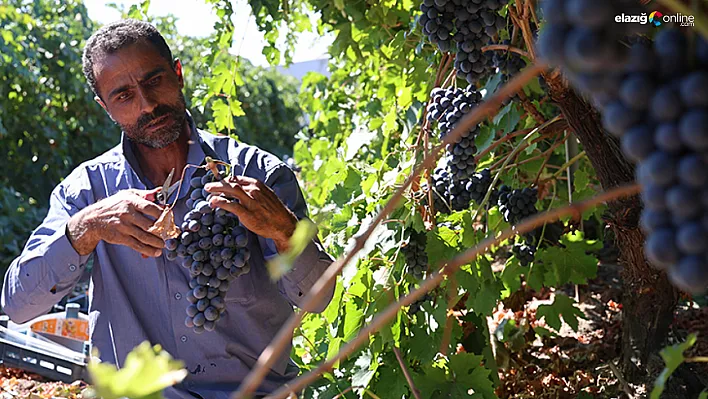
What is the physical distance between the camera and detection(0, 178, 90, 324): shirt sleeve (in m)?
1.99

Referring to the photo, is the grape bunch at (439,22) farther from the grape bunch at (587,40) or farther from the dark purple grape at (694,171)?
the dark purple grape at (694,171)

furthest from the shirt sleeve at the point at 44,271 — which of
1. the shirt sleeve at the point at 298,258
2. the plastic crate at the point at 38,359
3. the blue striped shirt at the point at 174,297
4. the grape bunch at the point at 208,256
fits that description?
the plastic crate at the point at 38,359

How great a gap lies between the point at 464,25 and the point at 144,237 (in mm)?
890

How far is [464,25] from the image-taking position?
1.74 m

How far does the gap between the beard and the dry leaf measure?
56cm

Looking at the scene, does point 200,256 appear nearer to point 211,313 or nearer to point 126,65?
point 211,313

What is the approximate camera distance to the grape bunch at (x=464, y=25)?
1.72 metres

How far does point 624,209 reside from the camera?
1.83 meters

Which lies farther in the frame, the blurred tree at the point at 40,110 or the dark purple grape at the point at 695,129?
the blurred tree at the point at 40,110

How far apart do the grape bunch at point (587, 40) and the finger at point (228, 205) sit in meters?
1.07

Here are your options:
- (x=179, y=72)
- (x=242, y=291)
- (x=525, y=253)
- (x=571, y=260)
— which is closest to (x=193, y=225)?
(x=242, y=291)

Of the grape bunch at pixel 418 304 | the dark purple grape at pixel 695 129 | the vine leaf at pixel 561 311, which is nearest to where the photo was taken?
the dark purple grape at pixel 695 129

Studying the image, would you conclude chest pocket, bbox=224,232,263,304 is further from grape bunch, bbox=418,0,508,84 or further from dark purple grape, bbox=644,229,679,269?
dark purple grape, bbox=644,229,679,269

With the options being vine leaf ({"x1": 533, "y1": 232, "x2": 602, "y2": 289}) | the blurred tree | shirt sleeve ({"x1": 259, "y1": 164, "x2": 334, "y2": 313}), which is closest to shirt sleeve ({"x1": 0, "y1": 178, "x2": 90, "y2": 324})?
shirt sleeve ({"x1": 259, "y1": 164, "x2": 334, "y2": 313})
